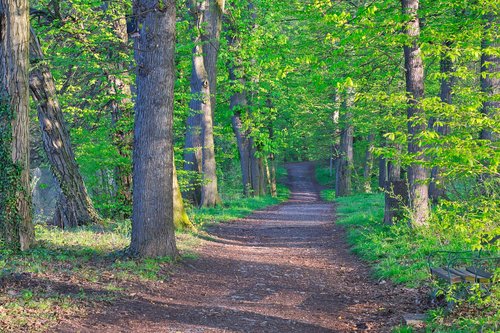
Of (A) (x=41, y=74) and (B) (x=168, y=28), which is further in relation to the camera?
(A) (x=41, y=74)

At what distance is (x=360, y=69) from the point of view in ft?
47.2

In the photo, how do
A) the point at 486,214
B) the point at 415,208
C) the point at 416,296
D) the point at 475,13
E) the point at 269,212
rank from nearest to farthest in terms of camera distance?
the point at 486,214 → the point at 416,296 → the point at 475,13 → the point at 415,208 → the point at 269,212

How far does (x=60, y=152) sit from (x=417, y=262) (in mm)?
8922

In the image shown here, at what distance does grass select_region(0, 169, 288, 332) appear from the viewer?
6535 millimetres

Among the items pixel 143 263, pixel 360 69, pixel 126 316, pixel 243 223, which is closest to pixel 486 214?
pixel 126 316

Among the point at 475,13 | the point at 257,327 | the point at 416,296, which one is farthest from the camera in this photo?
the point at 475,13

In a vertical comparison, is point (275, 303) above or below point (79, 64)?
below

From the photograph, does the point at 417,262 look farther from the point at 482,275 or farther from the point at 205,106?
the point at 205,106

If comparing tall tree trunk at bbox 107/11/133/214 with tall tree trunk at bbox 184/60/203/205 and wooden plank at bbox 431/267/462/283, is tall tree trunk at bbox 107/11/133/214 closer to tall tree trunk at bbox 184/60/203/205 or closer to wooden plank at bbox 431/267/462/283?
tall tree trunk at bbox 184/60/203/205

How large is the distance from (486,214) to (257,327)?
10.2 feet

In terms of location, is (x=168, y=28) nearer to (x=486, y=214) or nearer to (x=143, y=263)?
(x=143, y=263)


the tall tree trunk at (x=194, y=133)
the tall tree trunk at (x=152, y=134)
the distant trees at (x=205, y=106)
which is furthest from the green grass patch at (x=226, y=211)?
the tall tree trunk at (x=152, y=134)

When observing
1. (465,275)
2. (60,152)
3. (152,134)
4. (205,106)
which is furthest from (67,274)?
(205,106)

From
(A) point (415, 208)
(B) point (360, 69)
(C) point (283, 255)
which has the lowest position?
(C) point (283, 255)
